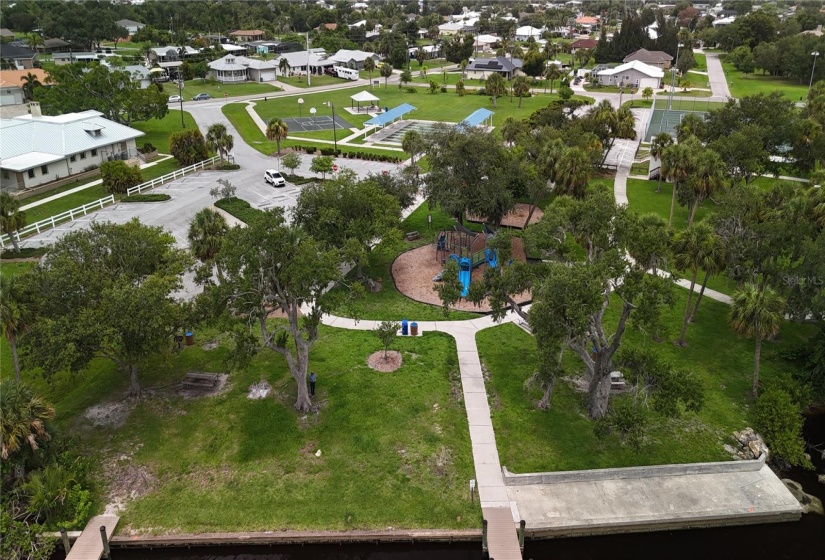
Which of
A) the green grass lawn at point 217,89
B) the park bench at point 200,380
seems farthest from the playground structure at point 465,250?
the green grass lawn at point 217,89

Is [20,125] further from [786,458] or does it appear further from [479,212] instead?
[786,458]

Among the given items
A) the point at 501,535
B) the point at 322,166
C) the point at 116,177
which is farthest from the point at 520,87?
the point at 501,535

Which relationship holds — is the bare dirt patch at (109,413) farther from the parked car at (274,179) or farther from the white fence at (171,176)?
the parked car at (274,179)

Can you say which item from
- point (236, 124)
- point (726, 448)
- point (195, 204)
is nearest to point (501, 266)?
point (726, 448)

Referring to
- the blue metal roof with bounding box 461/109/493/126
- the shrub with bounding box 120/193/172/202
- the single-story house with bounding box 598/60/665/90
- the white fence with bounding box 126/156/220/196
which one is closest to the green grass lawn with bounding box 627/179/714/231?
the blue metal roof with bounding box 461/109/493/126

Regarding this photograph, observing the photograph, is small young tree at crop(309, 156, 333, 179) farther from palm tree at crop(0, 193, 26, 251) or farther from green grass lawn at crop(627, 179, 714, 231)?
green grass lawn at crop(627, 179, 714, 231)

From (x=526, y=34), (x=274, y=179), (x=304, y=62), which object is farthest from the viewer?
(x=526, y=34)

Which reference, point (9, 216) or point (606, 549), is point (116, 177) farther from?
point (606, 549)
